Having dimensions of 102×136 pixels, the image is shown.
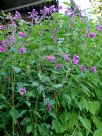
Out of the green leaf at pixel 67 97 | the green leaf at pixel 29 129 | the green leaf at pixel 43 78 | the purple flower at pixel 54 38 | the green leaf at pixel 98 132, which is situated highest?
the purple flower at pixel 54 38

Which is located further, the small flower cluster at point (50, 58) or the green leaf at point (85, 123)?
the green leaf at point (85, 123)

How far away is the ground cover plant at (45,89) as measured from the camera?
206 cm

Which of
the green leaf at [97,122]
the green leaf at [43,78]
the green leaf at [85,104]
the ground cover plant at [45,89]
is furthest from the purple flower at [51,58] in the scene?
the green leaf at [97,122]

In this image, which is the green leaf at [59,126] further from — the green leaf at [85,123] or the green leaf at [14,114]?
the green leaf at [14,114]

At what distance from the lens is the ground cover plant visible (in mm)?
2062

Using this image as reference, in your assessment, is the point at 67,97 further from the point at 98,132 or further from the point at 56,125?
the point at 98,132

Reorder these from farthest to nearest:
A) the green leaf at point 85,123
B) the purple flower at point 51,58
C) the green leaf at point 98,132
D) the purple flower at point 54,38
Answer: the purple flower at point 54,38, the green leaf at point 98,132, the green leaf at point 85,123, the purple flower at point 51,58

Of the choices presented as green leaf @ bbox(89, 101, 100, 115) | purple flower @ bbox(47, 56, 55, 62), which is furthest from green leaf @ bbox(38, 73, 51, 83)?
green leaf @ bbox(89, 101, 100, 115)

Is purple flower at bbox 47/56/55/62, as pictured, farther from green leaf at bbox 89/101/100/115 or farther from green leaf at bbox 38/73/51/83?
green leaf at bbox 89/101/100/115

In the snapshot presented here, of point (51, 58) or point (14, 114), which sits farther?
point (51, 58)

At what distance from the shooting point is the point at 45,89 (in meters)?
2.04

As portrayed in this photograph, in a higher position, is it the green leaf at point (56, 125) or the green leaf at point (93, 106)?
the green leaf at point (93, 106)

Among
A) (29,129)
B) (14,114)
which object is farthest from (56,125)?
(14,114)

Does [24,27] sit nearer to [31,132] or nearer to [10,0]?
[31,132]
